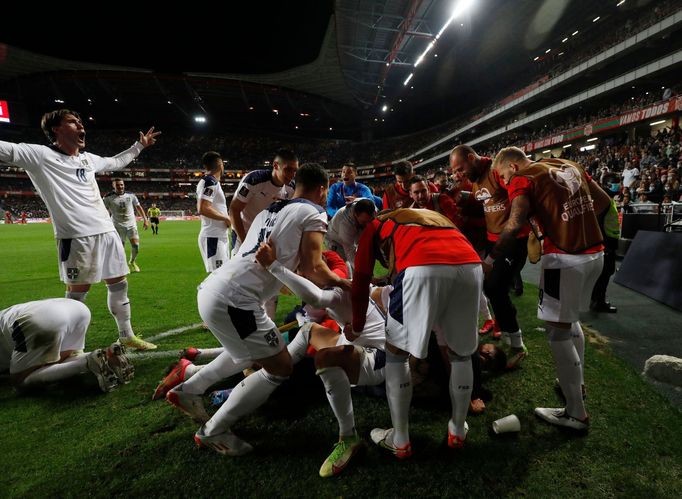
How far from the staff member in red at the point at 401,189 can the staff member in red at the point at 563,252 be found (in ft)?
7.85

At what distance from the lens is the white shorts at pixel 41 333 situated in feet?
9.07

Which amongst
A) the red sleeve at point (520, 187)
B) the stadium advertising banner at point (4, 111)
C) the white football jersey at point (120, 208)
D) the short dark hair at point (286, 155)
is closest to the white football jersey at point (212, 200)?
the short dark hair at point (286, 155)

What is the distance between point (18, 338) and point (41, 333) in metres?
0.17

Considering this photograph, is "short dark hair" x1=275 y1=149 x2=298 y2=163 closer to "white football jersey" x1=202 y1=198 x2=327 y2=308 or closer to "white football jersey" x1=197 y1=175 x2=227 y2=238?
"white football jersey" x1=202 y1=198 x2=327 y2=308

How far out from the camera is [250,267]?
2174 mm

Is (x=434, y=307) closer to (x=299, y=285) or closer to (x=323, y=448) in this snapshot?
(x=299, y=285)

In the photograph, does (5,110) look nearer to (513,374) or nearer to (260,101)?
(260,101)

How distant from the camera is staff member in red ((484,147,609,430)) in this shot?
2398 mm

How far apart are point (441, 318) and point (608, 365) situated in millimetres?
2493

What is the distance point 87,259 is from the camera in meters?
3.53

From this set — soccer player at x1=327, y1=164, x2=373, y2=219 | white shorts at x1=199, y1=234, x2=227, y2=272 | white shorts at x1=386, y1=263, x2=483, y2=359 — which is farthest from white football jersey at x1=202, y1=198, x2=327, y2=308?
soccer player at x1=327, y1=164, x2=373, y2=219

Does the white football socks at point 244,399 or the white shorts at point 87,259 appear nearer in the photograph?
the white football socks at point 244,399

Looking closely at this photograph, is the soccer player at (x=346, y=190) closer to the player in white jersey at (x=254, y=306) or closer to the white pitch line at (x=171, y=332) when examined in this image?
the white pitch line at (x=171, y=332)

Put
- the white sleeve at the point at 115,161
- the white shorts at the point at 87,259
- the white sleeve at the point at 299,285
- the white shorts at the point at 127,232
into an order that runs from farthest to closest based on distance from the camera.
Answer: the white shorts at the point at 127,232
the white sleeve at the point at 115,161
the white shorts at the point at 87,259
the white sleeve at the point at 299,285
